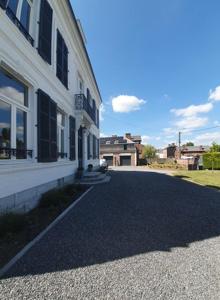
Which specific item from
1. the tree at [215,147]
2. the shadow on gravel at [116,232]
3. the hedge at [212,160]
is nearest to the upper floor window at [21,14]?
the shadow on gravel at [116,232]

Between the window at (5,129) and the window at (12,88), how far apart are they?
26 centimetres

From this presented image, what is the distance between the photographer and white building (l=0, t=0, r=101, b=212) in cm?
454

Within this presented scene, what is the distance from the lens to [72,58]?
1018 centimetres

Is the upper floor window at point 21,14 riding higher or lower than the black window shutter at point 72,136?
higher

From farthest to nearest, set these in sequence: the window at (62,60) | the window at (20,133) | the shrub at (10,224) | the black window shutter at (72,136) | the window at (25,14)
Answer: the black window shutter at (72,136) < the window at (62,60) < the window at (25,14) < the window at (20,133) < the shrub at (10,224)

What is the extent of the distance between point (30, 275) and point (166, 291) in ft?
5.08

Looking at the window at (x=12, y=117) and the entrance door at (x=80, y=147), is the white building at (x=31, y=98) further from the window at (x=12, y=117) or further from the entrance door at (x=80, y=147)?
the entrance door at (x=80, y=147)

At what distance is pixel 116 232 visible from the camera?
409 centimetres

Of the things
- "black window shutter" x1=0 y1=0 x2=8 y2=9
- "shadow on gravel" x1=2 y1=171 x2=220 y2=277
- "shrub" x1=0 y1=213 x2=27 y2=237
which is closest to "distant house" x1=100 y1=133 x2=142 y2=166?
"shadow on gravel" x1=2 y1=171 x2=220 y2=277

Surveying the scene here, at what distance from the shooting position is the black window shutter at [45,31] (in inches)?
239

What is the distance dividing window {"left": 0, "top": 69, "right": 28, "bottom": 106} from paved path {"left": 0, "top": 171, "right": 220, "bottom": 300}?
2900 mm

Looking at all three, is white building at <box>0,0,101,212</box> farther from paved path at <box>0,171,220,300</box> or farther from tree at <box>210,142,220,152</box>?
tree at <box>210,142,220,152</box>

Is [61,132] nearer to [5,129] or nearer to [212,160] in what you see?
[5,129]

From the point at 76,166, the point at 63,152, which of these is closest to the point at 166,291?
the point at 63,152
